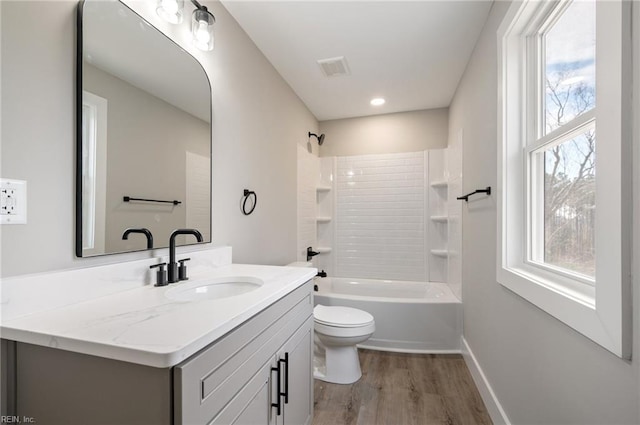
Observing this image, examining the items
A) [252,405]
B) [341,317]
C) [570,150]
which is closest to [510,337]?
[570,150]

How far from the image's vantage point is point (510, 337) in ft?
4.80

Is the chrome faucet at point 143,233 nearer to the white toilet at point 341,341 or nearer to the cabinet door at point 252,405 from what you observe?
the cabinet door at point 252,405

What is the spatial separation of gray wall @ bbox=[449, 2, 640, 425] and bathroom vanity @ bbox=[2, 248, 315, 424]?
99 cm

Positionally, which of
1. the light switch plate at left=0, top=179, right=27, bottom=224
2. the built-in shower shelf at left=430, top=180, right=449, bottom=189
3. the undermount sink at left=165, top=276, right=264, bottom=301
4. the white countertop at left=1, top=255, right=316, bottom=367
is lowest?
the undermount sink at left=165, top=276, right=264, bottom=301

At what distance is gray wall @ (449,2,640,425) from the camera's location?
0.79 m

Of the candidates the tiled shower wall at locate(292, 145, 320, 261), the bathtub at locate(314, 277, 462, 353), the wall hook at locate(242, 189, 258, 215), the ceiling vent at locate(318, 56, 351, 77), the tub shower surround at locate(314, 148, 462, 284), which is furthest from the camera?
the tub shower surround at locate(314, 148, 462, 284)

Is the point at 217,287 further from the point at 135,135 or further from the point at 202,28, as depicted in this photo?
the point at 202,28

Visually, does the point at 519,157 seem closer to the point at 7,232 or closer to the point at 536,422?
the point at 536,422

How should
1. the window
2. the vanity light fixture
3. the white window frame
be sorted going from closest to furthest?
1. the white window frame
2. the window
3. the vanity light fixture

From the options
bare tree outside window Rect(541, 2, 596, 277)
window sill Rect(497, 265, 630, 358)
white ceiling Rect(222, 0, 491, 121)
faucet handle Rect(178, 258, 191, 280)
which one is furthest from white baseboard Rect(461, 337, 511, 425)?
white ceiling Rect(222, 0, 491, 121)

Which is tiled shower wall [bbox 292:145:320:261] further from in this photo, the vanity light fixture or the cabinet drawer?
the cabinet drawer

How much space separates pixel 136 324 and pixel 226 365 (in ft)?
0.82

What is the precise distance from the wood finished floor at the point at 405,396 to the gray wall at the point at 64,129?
107cm
